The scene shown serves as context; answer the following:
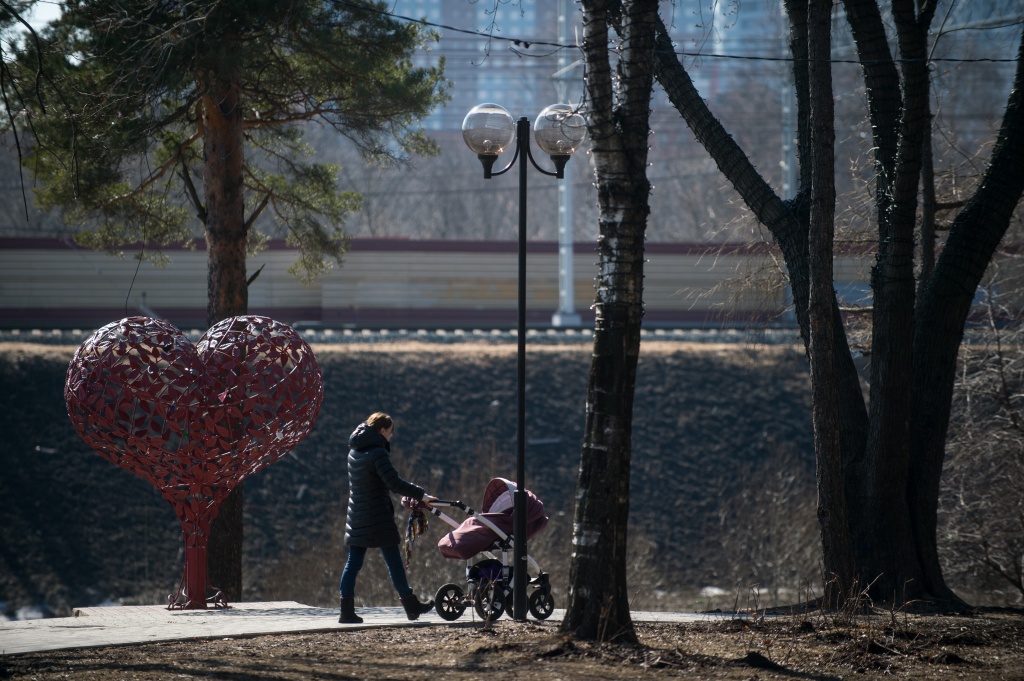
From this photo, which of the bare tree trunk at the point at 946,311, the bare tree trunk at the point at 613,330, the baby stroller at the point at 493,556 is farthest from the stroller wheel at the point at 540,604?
the bare tree trunk at the point at 946,311

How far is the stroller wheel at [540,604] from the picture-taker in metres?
8.80

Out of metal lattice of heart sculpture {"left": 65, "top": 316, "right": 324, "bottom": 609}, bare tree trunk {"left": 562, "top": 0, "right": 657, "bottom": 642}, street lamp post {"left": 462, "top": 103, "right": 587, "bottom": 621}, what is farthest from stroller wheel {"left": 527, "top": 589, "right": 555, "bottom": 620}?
metal lattice of heart sculpture {"left": 65, "top": 316, "right": 324, "bottom": 609}

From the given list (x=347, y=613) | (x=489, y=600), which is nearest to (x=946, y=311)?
(x=489, y=600)

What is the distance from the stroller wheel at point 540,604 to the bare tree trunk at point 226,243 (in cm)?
428

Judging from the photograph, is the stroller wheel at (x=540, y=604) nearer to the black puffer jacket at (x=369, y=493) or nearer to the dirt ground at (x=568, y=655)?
the dirt ground at (x=568, y=655)

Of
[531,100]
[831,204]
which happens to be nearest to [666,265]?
[831,204]

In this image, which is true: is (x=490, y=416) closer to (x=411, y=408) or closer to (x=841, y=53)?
(x=411, y=408)

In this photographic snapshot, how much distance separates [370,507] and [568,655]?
2597 millimetres

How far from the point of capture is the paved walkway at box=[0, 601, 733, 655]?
24.4 ft

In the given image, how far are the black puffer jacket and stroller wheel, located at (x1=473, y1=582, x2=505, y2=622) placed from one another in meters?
0.84

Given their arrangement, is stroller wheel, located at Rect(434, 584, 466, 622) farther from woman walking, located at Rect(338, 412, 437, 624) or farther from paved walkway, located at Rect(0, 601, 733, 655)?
woman walking, located at Rect(338, 412, 437, 624)

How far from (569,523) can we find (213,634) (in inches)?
536

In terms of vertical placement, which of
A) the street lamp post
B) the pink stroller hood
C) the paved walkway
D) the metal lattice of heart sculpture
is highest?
the street lamp post

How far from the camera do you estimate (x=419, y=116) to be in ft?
41.4
